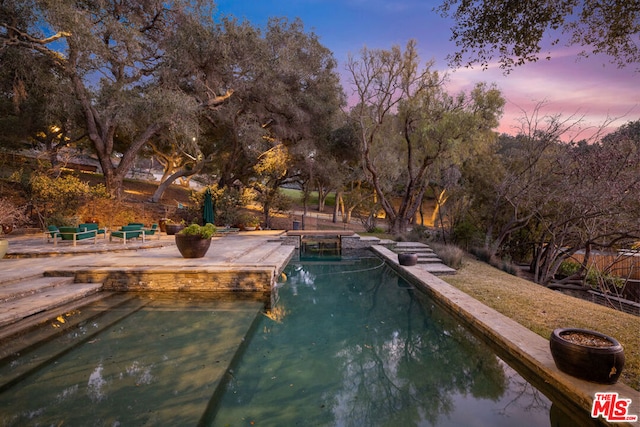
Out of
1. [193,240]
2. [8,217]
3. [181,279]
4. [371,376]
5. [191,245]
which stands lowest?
[371,376]

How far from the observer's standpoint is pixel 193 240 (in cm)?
827

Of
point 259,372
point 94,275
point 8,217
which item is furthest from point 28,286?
point 8,217

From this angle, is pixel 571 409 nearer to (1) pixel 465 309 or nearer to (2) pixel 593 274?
(1) pixel 465 309

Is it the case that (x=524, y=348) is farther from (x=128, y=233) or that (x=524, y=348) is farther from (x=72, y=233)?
(x=72, y=233)

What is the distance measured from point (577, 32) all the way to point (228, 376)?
686 centimetres

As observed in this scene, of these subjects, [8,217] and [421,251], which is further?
Answer: [421,251]

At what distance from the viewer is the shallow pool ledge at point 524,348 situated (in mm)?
3104

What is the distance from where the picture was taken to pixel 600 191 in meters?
9.58

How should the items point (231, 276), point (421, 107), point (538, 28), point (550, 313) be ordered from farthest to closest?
point (421, 107) < point (231, 276) < point (550, 313) < point (538, 28)

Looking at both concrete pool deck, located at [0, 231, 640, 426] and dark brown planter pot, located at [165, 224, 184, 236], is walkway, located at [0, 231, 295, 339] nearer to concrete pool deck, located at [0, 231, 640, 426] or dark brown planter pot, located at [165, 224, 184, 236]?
concrete pool deck, located at [0, 231, 640, 426]

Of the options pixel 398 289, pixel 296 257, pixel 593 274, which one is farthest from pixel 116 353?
pixel 593 274

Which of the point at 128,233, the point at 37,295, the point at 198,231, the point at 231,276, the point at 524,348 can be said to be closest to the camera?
the point at 524,348

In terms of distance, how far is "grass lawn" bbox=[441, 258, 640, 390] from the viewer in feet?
14.6

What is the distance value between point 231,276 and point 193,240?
1696 millimetres
